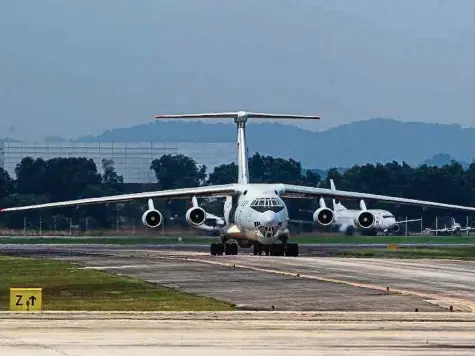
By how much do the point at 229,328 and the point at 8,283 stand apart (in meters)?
14.1

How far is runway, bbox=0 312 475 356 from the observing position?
65.0ft

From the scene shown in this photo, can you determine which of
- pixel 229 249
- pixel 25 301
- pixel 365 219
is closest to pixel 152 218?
pixel 229 249

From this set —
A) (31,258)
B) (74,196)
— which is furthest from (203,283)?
(74,196)

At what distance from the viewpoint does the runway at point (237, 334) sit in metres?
19.8

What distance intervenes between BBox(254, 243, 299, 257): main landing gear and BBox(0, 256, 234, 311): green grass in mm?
15885

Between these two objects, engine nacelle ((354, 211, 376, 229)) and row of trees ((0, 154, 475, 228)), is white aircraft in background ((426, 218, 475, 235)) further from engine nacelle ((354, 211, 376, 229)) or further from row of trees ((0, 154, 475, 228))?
engine nacelle ((354, 211, 376, 229))

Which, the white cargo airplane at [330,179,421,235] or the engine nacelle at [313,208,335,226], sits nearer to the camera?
the engine nacelle at [313,208,335,226]

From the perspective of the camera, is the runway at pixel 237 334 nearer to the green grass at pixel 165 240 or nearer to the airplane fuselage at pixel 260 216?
the airplane fuselage at pixel 260 216

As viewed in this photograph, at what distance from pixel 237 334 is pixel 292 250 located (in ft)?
118

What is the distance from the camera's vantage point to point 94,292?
107 ft

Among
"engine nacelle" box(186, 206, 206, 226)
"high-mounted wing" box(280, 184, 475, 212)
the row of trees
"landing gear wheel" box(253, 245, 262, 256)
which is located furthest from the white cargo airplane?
"engine nacelle" box(186, 206, 206, 226)

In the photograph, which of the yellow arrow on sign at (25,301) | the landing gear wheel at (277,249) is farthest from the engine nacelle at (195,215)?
the yellow arrow on sign at (25,301)

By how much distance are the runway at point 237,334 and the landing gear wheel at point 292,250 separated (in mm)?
31360

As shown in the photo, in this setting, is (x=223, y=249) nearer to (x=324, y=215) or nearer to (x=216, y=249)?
(x=216, y=249)
